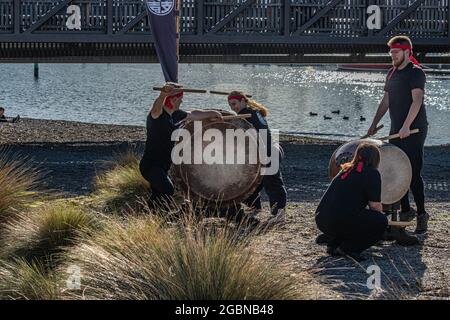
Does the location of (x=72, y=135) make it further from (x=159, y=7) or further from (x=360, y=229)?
(x=360, y=229)

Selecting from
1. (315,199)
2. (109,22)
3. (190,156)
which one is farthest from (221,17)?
(190,156)

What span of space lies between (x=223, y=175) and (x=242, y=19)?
1633cm

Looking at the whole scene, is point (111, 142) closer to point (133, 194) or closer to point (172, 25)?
point (172, 25)

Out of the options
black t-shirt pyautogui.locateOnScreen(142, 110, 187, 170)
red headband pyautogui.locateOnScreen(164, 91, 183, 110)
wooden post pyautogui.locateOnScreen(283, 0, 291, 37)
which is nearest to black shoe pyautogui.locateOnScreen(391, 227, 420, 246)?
black t-shirt pyautogui.locateOnScreen(142, 110, 187, 170)

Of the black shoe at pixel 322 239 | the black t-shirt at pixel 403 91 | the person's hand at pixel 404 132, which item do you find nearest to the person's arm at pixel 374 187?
the black shoe at pixel 322 239

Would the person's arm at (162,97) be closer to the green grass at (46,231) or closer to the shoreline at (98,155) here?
the green grass at (46,231)

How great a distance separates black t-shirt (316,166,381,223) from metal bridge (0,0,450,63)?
16089 millimetres

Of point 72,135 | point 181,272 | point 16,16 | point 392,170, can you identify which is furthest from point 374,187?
point 72,135

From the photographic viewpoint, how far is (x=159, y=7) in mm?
14969

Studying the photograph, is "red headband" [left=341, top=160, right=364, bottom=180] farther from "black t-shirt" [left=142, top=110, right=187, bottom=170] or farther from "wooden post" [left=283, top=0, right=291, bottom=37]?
"wooden post" [left=283, top=0, right=291, bottom=37]

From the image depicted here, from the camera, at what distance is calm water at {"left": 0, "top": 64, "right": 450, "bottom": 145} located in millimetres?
42166

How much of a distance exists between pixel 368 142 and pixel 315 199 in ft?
13.1

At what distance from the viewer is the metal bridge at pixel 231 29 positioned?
2456 cm

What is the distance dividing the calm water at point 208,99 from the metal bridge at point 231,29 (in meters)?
1.39
